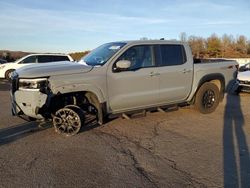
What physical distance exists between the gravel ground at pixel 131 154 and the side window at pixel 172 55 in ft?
4.71

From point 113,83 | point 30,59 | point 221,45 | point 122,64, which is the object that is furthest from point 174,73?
point 221,45

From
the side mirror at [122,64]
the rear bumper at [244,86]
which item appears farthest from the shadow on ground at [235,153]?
the rear bumper at [244,86]

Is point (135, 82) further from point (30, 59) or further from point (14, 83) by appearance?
point (30, 59)

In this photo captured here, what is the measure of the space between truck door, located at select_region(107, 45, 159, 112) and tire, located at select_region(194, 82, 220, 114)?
5.36 ft

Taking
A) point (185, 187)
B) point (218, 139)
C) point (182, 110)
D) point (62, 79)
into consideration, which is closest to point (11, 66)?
point (182, 110)

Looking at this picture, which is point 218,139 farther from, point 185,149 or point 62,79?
point 62,79

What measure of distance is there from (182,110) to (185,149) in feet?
13.5

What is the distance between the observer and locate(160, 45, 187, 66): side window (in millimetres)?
8742

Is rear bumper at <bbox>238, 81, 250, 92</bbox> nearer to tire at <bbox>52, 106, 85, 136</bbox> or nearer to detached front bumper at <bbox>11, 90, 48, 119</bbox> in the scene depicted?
tire at <bbox>52, 106, 85, 136</bbox>

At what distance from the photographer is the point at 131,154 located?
20.1ft

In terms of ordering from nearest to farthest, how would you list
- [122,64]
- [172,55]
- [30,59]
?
[122,64]
[172,55]
[30,59]

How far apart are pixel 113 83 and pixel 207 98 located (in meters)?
3.24

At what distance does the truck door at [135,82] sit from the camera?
307 inches

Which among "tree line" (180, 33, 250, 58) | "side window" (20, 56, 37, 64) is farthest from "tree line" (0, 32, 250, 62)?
"side window" (20, 56, 37, 64)
